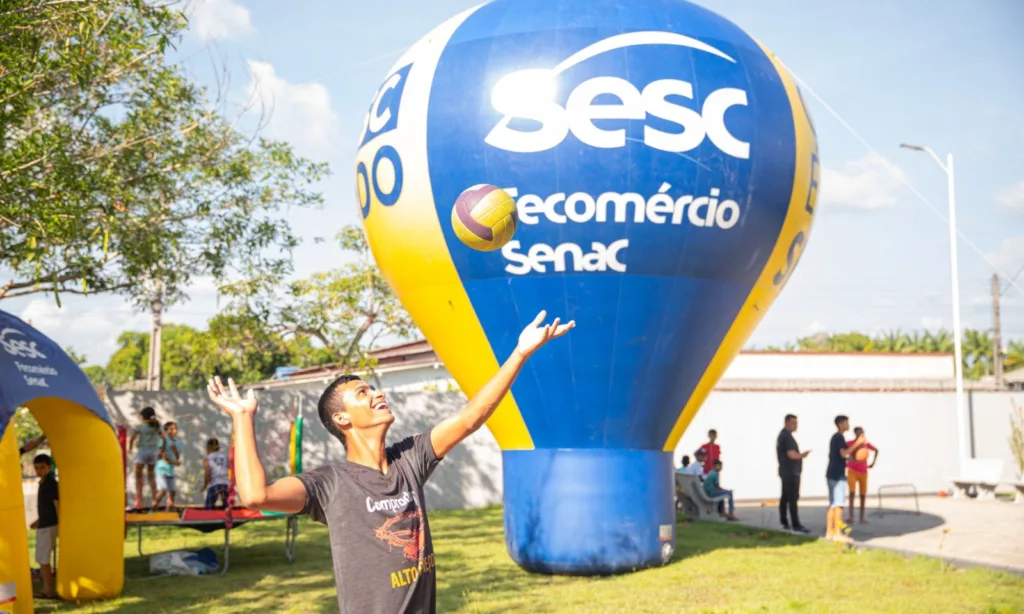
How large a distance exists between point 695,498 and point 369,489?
15314mm

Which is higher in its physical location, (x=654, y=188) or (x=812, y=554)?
(x=654, y=188)

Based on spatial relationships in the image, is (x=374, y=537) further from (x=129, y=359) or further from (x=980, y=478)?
(x=129, y=359)

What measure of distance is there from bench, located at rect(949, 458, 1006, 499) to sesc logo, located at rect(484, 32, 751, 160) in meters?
15.1

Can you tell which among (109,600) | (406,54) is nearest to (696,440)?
(406,54)

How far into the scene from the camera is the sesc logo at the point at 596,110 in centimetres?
1116

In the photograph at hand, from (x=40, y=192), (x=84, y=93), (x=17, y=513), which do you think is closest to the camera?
(x=17, y=513)

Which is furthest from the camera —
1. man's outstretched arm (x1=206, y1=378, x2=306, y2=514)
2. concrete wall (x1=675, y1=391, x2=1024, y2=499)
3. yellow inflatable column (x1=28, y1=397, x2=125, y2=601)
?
concrete wall (x1=675, y1=391, x2=1024, y2=499)

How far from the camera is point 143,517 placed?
12422 mm

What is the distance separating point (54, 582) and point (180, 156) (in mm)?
7536

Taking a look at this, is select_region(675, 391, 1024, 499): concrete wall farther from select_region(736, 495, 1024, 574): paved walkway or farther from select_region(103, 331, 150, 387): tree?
select_region(103, 331, 150, 387): tree

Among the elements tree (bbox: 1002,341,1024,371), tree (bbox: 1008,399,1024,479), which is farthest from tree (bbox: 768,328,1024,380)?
tree (bbox: 1008,399,1024,479)

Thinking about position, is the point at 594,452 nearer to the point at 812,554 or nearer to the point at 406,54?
the point at 812,554

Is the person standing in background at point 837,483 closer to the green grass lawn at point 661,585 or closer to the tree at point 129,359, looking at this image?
the green grass lawn at point 661,585

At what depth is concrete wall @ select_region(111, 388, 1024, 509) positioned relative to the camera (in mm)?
19797
